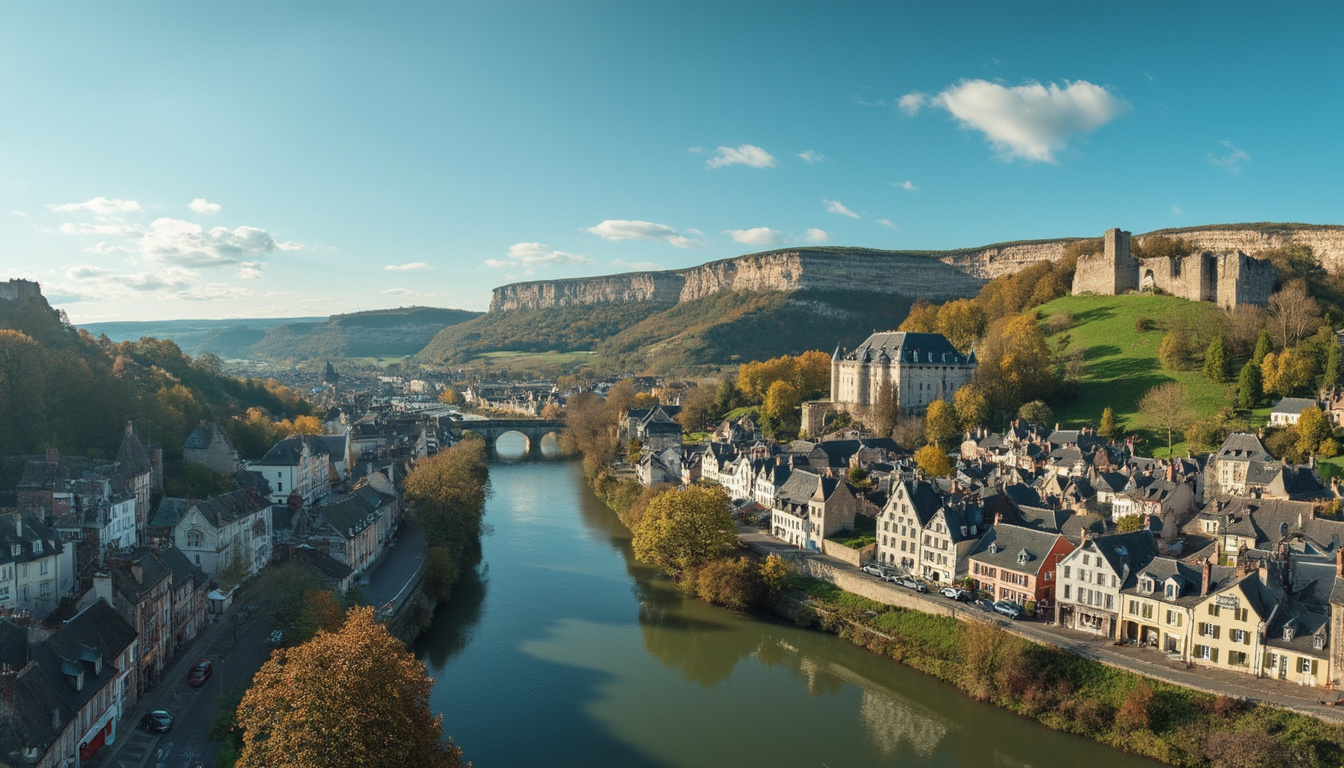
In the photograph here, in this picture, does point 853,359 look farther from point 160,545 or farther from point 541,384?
point 541,384

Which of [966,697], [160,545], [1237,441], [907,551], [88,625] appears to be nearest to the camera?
[88,625]

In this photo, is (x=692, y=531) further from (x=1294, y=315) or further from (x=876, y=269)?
(x=876, y=269)

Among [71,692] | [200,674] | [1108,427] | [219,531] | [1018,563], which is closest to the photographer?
[71,692]

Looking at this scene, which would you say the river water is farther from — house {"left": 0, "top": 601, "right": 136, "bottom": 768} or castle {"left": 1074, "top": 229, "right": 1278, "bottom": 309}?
castle {"left": 1074, "top": 229, "right": 1278, "bottom": 309}

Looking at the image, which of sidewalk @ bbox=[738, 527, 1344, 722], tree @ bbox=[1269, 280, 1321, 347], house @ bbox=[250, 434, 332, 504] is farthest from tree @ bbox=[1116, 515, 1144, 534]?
house @ bbox=[250, 434, 332, 504]

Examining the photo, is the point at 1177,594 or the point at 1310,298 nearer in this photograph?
the point at 1177,594

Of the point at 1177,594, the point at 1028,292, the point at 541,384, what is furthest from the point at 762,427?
the point at 541,384

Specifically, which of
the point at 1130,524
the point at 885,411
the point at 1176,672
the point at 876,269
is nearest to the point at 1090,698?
the point at 1176,672

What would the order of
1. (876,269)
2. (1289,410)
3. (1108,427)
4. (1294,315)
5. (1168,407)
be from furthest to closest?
(876,269)
(1294,315)
(1108,427)
(1168,407)
(1289,410)
